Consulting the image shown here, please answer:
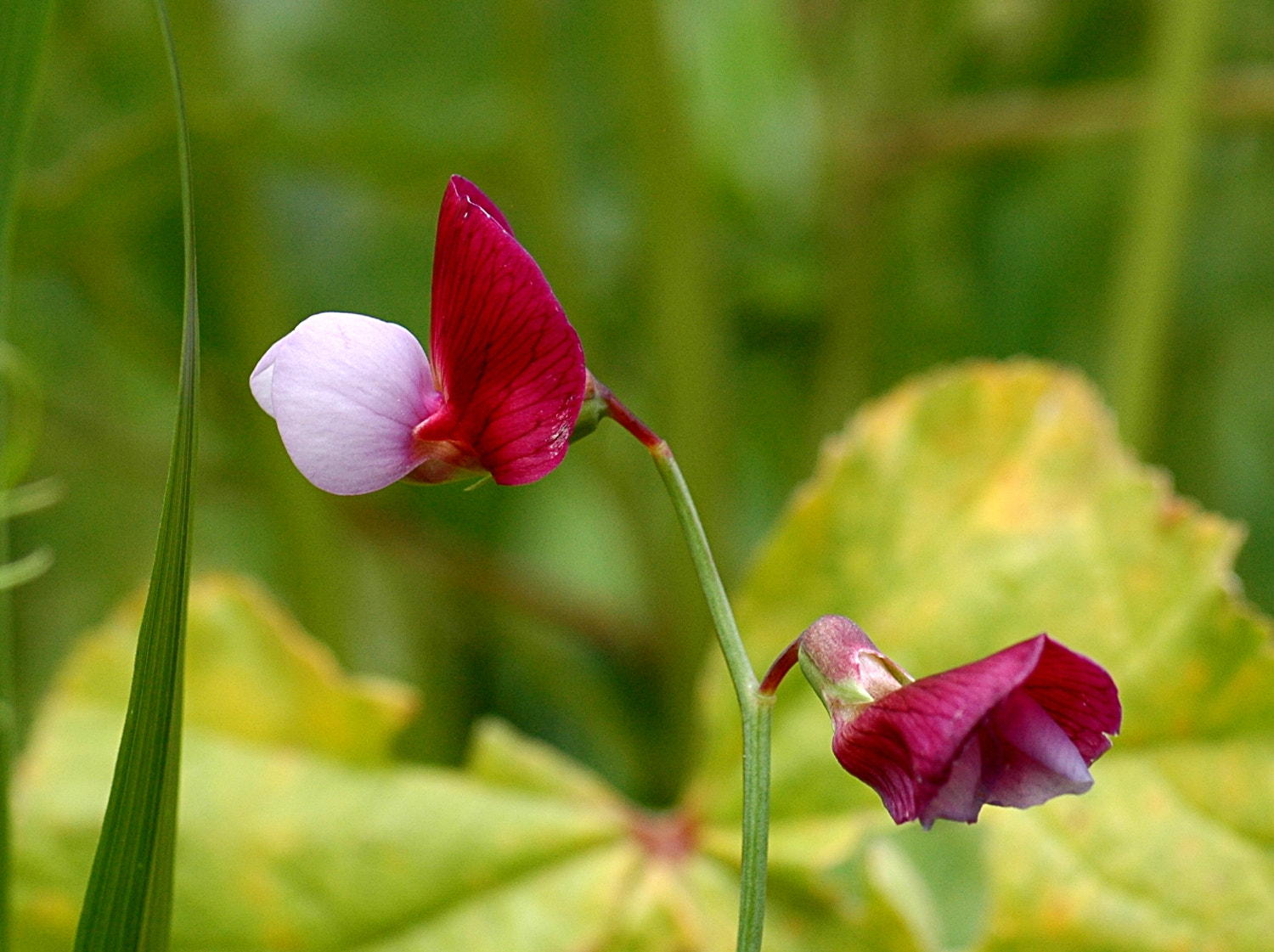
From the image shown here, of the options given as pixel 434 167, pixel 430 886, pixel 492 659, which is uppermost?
pixel 434 167

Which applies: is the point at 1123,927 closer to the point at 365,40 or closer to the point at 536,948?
the point at 536,948

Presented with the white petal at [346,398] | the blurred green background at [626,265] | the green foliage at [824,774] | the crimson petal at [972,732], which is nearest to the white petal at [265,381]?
the white petal at [346,398]

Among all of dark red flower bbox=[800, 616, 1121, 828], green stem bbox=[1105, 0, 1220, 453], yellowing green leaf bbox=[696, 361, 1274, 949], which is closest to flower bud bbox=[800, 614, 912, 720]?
dark red flower bbox=[800, 616, 1121, 828]

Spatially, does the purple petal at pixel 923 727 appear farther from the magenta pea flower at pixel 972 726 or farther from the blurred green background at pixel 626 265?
the blurred green background at pixel 626 265

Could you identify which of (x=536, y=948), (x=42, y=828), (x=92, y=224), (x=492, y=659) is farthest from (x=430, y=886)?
(x=492, y=659)

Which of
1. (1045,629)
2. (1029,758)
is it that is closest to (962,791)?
(1029,758)

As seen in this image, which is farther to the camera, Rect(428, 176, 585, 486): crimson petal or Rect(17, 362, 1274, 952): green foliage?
Rect(17, 362, 1274, 952): green foliage

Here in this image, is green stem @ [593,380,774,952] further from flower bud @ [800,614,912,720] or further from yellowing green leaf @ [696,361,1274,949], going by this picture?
yellowing green leaf @ [696,361,1274,949]
